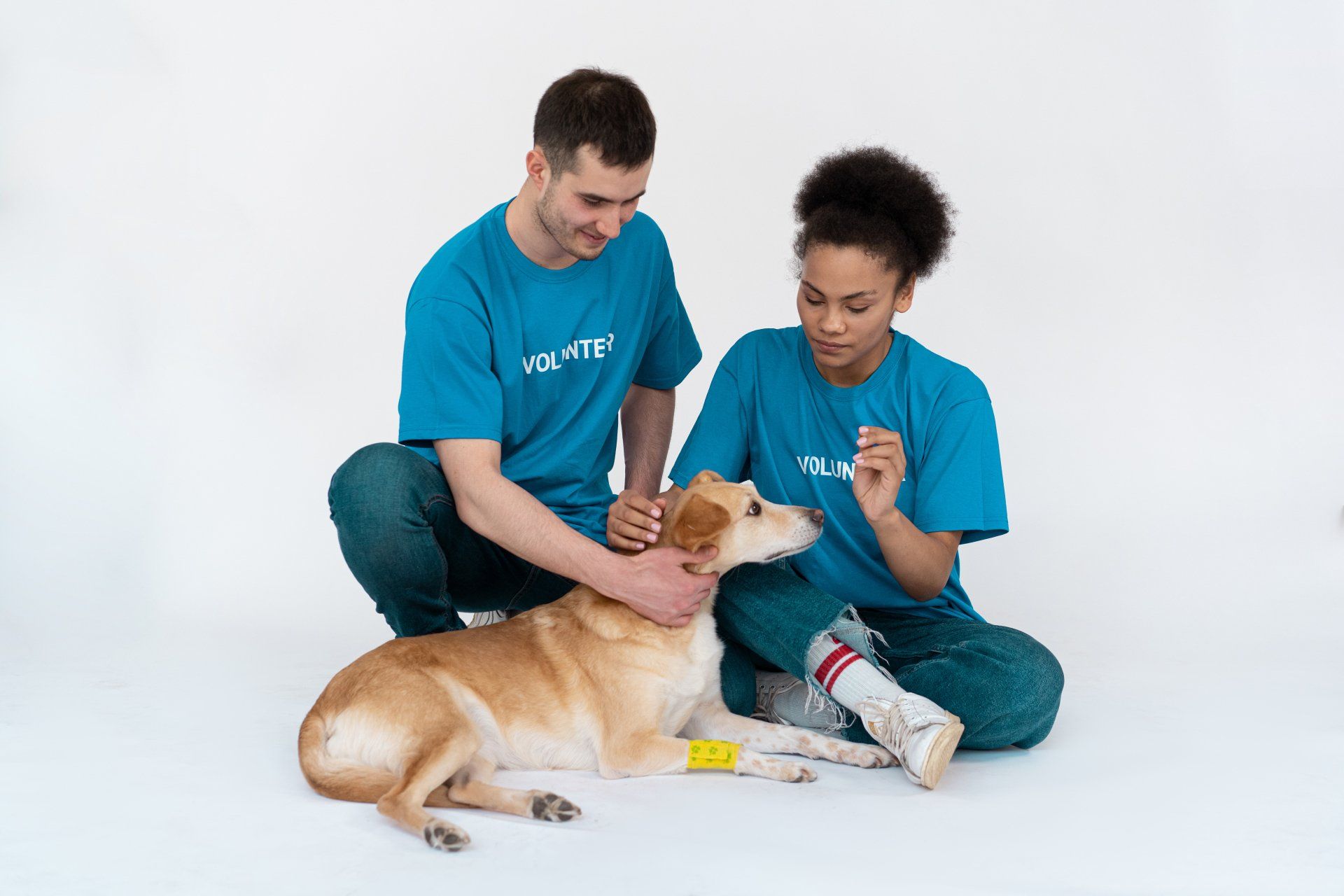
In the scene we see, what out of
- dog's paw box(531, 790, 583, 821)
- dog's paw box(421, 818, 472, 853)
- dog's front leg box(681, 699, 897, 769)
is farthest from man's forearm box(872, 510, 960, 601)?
dog's paw box(421, 818, 472, 853)

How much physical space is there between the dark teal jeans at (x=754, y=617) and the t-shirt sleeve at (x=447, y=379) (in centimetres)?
15

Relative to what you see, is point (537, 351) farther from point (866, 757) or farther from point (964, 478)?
point (866, 757)

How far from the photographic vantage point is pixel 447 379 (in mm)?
3223

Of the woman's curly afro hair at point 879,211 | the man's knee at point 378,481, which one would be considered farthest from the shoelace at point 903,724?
the man's knee at point 378,481

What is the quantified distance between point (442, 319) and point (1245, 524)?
352 cm

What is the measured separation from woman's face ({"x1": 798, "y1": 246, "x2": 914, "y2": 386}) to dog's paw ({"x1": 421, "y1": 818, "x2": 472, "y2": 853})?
5.32 feet

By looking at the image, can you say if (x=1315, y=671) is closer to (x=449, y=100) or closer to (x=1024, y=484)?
(x=1024, y=484)

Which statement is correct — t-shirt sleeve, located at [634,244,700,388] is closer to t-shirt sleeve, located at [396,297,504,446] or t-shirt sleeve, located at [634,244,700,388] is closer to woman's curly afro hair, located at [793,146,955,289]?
woman's curly afro hair, located at [793,146,955,289]

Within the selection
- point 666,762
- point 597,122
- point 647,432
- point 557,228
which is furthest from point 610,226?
point 666,762

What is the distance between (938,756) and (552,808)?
0.92 metres

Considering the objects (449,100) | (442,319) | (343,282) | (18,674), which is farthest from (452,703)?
(449,100)

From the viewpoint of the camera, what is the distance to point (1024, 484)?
4.98 m

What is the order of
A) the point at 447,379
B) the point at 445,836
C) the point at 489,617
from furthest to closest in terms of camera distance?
the point at 489,617 < the point at 447,379 < the point at 445,836

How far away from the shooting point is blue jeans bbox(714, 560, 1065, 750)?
9.93 feet
